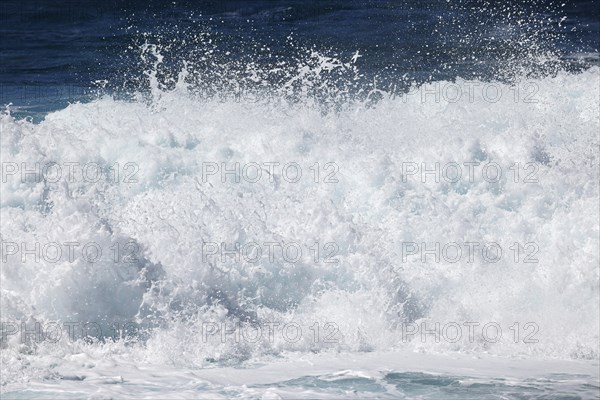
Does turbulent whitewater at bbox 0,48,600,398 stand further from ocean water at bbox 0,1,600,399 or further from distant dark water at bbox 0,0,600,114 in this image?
distant dark water at bbox 0,0,600,114

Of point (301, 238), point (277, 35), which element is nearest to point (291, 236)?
point (301, 238)

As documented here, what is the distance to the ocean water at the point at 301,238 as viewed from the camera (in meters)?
7.87

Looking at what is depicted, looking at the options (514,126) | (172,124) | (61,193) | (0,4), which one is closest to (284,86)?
(172,124)

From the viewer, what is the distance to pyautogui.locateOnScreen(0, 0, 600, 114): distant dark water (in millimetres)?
16656

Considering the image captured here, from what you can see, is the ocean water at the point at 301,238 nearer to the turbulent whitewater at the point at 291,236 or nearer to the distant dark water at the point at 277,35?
the turbulent whitewater at the point at 291,236

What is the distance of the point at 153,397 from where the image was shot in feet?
23.1

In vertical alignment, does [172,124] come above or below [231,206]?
above

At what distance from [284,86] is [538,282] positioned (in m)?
A: 6.13

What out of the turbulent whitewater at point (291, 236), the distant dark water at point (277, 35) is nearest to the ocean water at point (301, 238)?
the turbulent whitewater at point (291, 236)

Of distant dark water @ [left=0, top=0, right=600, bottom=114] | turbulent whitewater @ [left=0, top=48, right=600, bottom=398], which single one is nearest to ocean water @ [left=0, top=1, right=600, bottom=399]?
turbulent whitewater @ [left=0, top=48, right=600, bottom=398]

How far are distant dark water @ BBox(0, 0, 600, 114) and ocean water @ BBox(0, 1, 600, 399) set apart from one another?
32.1 inches

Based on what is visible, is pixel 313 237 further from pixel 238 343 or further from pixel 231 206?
pixel 238 343

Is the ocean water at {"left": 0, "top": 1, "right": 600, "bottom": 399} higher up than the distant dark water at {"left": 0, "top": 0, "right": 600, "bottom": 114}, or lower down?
lower down

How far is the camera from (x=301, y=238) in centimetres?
991
